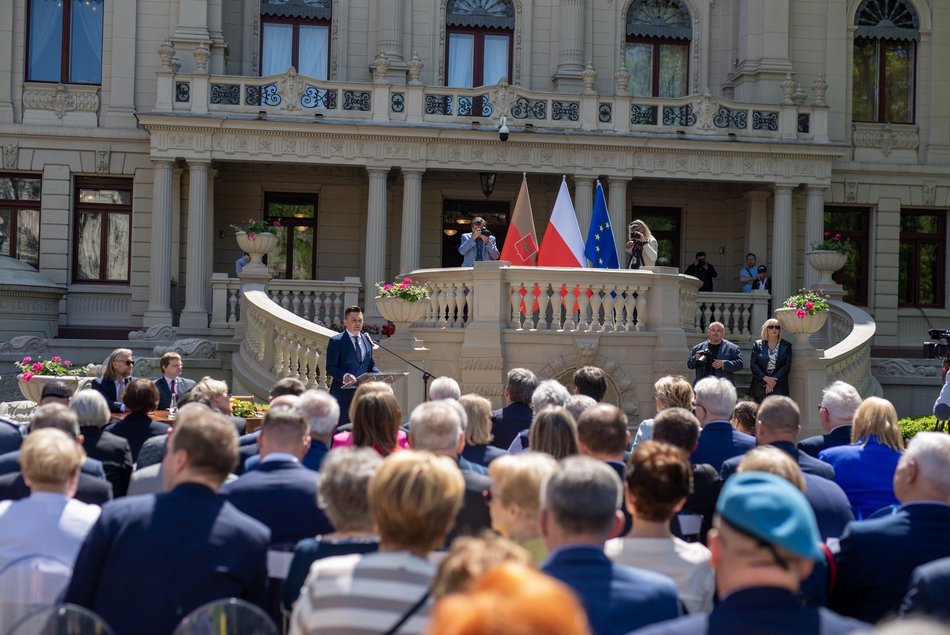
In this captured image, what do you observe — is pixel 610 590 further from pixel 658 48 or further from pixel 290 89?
pixel 658 48

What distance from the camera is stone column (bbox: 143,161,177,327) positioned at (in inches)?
934

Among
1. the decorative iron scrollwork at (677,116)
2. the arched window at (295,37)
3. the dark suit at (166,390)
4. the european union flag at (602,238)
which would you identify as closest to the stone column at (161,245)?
the arched window at (295,37)

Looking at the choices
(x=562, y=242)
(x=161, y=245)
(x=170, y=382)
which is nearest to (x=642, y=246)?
(x=562, y=242)

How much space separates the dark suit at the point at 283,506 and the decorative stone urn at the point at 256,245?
47.8ft

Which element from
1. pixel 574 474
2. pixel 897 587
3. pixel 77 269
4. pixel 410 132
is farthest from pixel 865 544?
pixel 77 269

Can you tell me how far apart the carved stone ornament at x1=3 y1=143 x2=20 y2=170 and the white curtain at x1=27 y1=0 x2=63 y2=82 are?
5.51ft

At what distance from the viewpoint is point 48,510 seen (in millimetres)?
4758

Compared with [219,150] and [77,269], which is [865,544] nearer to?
[219,150]

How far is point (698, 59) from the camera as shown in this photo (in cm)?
2817

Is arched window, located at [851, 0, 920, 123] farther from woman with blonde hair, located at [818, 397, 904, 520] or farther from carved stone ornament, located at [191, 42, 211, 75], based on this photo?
woman with blonde hair, located at [818, 397, 904, 520]

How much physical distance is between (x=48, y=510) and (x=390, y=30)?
2295cm

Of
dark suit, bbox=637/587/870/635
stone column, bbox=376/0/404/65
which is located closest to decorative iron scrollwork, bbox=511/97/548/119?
stone column, bbox=376/0/404/65

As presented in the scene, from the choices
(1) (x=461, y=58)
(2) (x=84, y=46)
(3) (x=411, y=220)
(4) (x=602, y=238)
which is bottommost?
(4) (x=602, y=238)

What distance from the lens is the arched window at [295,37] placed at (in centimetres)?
2698
